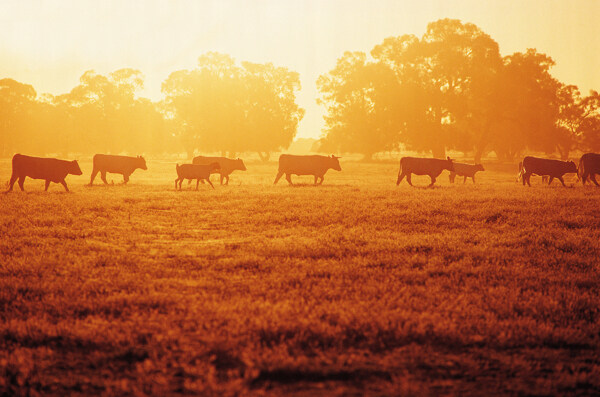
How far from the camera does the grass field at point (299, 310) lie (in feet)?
12.3

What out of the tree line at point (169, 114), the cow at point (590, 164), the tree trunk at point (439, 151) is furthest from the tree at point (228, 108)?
the cow at point (590, 164)

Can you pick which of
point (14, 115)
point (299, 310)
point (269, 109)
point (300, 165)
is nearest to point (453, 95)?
point (269, 109)

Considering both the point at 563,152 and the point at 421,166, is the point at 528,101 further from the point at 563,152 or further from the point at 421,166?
the point at 421,166

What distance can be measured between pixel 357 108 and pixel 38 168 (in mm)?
44985

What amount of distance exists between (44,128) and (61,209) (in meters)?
67.7

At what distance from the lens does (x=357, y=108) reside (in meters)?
60.9

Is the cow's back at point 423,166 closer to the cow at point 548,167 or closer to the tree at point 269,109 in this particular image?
the cow at point 548,167

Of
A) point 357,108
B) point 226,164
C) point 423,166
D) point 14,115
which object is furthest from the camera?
point 14,115

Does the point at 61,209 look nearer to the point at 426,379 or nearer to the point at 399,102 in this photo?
the point at 426,379

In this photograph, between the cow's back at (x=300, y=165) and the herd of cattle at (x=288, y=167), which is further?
the cow's back at (x=300, y=165)

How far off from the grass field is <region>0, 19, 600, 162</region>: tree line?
148 ft

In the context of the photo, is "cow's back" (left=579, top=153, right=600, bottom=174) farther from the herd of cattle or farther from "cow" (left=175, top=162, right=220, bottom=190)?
"cow" (left=175, top=162, right=220, bottom=190)

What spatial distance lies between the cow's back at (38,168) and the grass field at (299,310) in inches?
442

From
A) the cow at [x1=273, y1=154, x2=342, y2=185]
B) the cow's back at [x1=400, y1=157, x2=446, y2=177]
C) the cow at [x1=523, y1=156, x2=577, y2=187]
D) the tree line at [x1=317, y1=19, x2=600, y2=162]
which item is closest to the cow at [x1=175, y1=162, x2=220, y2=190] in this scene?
the cow at [x1=273, y1=154, x2=342, y2=185]
